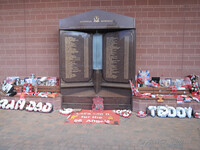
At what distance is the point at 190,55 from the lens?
4.71 metres

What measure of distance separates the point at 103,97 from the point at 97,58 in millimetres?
1189

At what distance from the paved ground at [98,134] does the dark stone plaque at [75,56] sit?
127 centimetres

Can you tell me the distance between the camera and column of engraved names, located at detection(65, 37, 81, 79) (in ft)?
14.6

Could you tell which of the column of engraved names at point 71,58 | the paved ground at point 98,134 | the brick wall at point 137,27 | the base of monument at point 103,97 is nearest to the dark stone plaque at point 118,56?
the base of monument at point 103,97

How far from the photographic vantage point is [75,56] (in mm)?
4523

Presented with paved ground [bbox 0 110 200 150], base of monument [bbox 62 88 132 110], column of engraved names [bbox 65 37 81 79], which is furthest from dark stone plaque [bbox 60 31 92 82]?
paved ground [bbox 0 110 200 150]

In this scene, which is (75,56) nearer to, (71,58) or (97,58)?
(71,58)

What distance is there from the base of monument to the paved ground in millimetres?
592

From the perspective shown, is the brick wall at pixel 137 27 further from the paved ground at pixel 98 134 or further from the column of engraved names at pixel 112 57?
the paved ground at pixel 98 134

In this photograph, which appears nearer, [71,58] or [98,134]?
[98,134]

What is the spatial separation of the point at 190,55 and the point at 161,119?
2293 mm

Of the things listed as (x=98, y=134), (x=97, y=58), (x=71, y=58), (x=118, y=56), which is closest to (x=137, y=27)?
(x=118, y=56)

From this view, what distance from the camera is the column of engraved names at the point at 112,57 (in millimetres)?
4504

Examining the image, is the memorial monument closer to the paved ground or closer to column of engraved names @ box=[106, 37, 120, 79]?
column of engraved names @ box=[106, 37, 120, 79]
